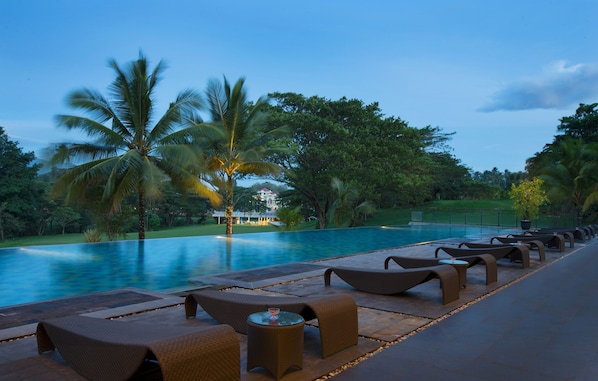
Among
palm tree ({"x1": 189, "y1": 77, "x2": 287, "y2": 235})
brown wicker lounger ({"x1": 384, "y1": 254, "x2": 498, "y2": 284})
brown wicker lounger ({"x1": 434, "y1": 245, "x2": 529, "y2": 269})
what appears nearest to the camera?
brown wicker lounger ({"x1": 384, "y1": 254, "x2": 498, "y2": 284})

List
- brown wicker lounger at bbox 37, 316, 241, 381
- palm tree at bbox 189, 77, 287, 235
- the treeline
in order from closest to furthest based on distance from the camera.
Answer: brown wicker lounger at bbox 37, 316, 241, 381 < the treeline < palm tree at bbox 189, 77, 287, 235

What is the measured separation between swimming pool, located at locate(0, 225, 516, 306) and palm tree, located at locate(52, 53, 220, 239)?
6.31 ft

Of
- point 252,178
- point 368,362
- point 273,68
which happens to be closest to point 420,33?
point 273,68

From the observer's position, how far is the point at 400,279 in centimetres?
525

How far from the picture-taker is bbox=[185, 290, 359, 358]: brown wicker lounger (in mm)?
3279

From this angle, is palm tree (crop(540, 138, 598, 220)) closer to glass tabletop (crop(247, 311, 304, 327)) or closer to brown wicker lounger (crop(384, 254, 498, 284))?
brown wicker lounger (crop(384, 254, 498, 284))

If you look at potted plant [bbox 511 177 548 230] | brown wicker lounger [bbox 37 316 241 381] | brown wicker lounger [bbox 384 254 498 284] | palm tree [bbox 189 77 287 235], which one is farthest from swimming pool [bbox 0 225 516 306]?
potted plant [bbox 511 177 548 230]

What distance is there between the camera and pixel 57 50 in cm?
1538

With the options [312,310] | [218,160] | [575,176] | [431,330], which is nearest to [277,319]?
[312,310]

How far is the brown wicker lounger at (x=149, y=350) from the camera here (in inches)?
92.2

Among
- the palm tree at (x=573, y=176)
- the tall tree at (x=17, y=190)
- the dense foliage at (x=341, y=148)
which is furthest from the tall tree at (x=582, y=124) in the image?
the tall tree at (x=17, y=190)

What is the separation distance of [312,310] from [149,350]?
1345 millimetres

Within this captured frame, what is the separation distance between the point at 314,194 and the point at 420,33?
1197 cm

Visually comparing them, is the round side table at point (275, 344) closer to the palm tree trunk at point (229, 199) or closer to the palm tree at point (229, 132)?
the palm tree at point (229, 132)
